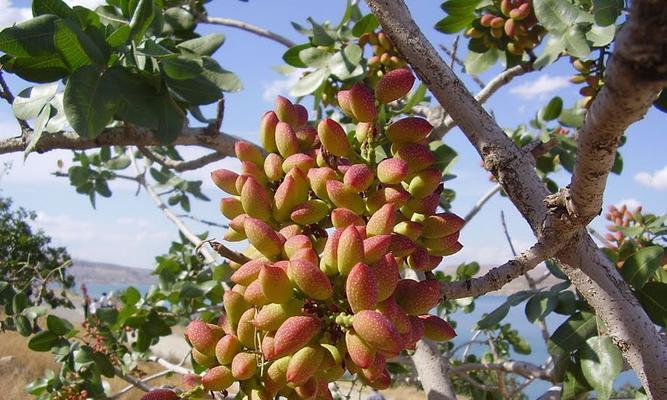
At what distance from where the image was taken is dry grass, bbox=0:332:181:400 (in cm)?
702

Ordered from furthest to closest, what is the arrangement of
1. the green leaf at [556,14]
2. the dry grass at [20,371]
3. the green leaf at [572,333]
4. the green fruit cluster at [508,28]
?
the dry grass at [20,371]
the green fruit cluster at [508,28]
the green leaf at [556,14]
the green leaf at [572,333]

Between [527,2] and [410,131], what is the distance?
3.73 ft

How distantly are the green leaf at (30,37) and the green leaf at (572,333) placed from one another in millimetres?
1114

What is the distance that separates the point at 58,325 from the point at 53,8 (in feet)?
3.41

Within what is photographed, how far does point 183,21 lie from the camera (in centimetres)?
153

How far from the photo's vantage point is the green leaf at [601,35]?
4.24 feet

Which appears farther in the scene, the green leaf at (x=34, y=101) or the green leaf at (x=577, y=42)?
the green leaf at (x=577, y=42)

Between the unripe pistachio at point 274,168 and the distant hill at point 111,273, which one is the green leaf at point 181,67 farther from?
the distant hill at point 111,273

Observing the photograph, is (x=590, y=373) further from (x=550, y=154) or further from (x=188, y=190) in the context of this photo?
(x=188, y=190)

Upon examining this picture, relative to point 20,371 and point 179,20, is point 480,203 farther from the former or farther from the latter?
point 20,371

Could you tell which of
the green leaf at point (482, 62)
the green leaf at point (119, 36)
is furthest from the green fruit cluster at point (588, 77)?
the green leaf at point (119, 36)

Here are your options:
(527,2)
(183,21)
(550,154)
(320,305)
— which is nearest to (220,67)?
(183,21)

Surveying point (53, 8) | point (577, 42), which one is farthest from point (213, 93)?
point (577, 42)

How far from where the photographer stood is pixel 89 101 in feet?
3.31
